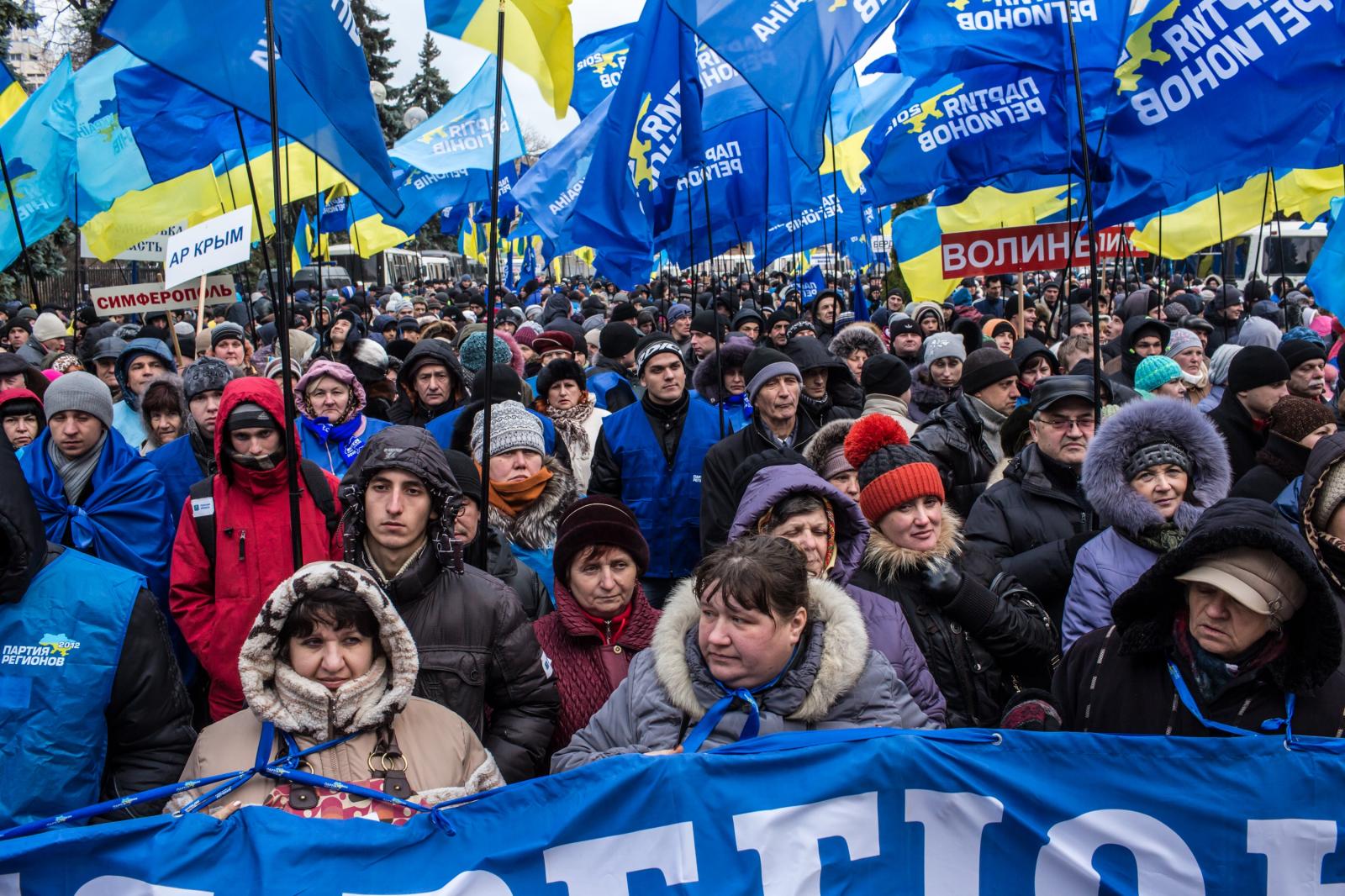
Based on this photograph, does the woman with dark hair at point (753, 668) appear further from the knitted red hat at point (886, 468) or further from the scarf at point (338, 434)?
the scarf at point (338, 434)

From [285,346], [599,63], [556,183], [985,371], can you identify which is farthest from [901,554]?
[599,63]

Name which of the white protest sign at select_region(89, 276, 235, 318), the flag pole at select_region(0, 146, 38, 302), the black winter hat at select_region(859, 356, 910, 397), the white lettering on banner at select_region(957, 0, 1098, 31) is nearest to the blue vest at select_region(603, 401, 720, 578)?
the black winter hat at select_region(859, 356, 910, 397)

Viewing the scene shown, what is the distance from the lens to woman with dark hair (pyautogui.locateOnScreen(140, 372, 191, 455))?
5.68 metres

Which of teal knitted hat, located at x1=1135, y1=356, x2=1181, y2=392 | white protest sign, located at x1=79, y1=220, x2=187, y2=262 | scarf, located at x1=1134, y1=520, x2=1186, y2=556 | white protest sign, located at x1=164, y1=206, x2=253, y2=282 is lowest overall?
scarf, located at x1=1134, y1=520, x2=1186, y2=556

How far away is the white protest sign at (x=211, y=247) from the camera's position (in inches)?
294

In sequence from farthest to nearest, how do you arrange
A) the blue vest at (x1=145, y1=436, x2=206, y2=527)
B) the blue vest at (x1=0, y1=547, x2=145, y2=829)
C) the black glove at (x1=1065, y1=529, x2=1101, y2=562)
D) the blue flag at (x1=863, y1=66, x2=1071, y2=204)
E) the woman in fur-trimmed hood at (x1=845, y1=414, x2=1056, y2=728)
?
the blue flag at (x1=863, y1=66, x2=1071, y2=204)
the blue vest at (x1=145, y1=436, x2=206, y2=527)
the black glove at (x1=1065, y1=529, x2=1101, y2=562)
the woman in fur-trimmed hood at (x1=845, y1=414, x2=1056, y2=728)
the blue vest at (x1=0, y1=547, x2=145, y2=829)

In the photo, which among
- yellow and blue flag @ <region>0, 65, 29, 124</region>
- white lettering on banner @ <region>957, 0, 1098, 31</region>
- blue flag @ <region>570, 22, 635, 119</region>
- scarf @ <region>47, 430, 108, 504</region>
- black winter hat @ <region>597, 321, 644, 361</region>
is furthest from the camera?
yellow and blue flag @ <region>0, 65, 29, 124</region>

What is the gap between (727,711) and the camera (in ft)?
8.73

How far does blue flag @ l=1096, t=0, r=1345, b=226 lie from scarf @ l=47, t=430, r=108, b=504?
5360 millimetres

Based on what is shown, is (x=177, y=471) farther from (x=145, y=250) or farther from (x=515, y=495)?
(x=145, y=250)

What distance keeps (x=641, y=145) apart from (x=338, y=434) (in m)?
2.81

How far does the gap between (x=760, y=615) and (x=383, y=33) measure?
5178cm

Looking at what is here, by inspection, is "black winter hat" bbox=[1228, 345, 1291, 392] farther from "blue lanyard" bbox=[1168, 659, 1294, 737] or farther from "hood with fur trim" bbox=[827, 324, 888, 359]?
"blue lanyard" bbox=[1168, 659, 1294, 737]

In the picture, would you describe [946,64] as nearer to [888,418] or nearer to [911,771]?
[888,418]
